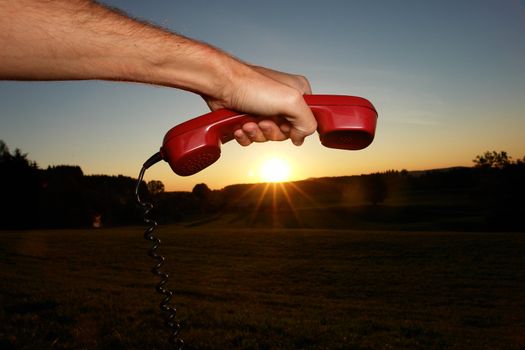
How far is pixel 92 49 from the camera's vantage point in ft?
3.72

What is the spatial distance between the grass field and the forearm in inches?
241

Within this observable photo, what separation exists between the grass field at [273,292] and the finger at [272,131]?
561 cm

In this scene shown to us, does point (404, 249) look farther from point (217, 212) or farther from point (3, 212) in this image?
point (3, 212)

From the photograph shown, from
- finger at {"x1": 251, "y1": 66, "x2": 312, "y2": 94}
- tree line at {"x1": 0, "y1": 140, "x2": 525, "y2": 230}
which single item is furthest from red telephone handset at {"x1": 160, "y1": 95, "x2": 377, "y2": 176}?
tree line at {"x1": 0, "y1": 140, "x2": 525, "y2": 230}

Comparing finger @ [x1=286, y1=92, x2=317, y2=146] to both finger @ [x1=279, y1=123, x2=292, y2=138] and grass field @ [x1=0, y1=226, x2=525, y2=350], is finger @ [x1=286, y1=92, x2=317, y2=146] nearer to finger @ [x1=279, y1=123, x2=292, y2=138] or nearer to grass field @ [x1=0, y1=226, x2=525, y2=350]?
finger @ [x1=279, y1=123, x2=292, y2=138]

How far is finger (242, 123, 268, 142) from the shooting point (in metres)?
1.85

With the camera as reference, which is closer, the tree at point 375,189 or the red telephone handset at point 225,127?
the red telephone handset at point 225,127

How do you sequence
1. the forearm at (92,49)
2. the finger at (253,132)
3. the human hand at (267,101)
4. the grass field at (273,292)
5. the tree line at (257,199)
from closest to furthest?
the forearm at (92,49) → the human hand at (267,101) → the finger at (253,132) → the grass field at (273,292) → the tree line at (257,199)

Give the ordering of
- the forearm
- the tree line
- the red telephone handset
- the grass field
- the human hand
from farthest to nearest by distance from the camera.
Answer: the tree line → the grass field → the red telephone handset → the human hand → the forearm

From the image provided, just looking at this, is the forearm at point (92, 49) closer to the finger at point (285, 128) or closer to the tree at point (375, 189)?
the finger at point (285, 128)

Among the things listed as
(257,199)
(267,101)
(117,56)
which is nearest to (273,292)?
(267,101)

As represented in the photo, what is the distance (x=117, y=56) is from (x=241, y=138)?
35.1 inches

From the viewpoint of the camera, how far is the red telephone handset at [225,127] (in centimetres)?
160

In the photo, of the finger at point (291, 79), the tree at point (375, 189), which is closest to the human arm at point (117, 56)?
the finger at point (291, 79)
